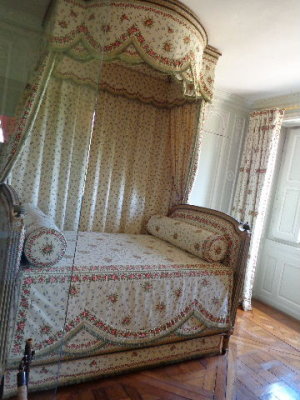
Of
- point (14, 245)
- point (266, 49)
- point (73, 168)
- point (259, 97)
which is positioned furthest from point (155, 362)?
point (259, 97)

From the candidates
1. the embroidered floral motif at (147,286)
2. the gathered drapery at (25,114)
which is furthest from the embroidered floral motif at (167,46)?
the embroidered floral motif at (147,286)

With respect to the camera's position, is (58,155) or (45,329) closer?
(45,329)

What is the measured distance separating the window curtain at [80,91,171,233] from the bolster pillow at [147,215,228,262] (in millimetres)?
274

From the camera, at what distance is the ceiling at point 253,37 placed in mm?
1910

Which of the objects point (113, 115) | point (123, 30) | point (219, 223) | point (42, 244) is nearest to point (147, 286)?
point (42, 244)

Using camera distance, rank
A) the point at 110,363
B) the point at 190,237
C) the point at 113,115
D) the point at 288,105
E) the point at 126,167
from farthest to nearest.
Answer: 1. the point at 288,105
2. the point at 126,167
3. the point at 113,115
4. the point at 190,237
5. the point at 110,363

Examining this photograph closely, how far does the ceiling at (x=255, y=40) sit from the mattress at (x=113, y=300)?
181 cm

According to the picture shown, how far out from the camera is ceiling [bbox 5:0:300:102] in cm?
191

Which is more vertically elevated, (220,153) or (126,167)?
(220,153)

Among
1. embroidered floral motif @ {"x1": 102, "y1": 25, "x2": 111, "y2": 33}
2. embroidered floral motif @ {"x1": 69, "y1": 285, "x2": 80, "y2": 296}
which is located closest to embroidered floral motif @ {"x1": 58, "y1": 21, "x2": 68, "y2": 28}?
embroidered floral motif @ {"x1": 102, "y1": 25, "x2": 111, "y2": 33}

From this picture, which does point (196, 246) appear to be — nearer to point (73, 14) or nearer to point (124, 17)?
point (124, 17)

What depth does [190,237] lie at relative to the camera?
105 inches

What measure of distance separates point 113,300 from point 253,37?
2211 millimetres

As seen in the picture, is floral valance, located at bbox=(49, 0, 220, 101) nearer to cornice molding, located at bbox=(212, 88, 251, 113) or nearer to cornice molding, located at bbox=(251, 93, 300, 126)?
cornice molding, located at bbox=(212, 88, 251, 113)
